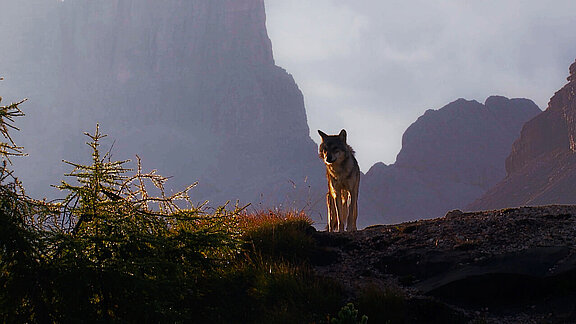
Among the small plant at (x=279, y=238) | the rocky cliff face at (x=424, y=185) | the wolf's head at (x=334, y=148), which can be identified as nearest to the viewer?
the small plant at (x=279, y=238)

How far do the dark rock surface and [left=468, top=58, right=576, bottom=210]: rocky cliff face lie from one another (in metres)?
92.5

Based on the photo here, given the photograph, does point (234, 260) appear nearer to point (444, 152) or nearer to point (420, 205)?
point (420, 205)

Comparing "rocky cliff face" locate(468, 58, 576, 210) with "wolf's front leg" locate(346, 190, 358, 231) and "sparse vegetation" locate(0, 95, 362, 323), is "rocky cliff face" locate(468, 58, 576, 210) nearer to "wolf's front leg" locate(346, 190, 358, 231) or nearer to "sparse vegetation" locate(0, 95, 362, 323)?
"wolf's front leg" locate(346, 190, 358, 231)

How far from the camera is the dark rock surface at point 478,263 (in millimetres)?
6566

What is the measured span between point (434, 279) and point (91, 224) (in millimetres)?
5288

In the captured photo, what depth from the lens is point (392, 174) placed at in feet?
610

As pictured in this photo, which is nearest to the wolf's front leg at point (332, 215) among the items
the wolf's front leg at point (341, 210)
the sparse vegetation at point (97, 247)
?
the wolf's front leg at point (341, 210)

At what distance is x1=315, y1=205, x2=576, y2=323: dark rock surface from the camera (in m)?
6.57

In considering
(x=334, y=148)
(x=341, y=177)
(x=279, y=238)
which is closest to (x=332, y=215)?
(x=341, y=177)

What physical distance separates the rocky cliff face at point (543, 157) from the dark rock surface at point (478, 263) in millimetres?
92513

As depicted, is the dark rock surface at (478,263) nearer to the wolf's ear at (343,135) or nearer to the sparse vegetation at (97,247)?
the wolf's ear at (343,135)

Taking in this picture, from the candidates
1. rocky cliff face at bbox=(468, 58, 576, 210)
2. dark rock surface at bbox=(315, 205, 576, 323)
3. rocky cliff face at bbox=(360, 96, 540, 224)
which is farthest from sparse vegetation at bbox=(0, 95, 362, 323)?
rocky cliff face at bbox=(360, 96, 540, 224)

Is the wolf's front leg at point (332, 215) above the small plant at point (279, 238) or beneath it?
above

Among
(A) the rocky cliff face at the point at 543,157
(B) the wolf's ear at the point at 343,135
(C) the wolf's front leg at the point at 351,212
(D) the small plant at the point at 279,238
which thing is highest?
(A) the rocky cliff face at the point at 543,157
